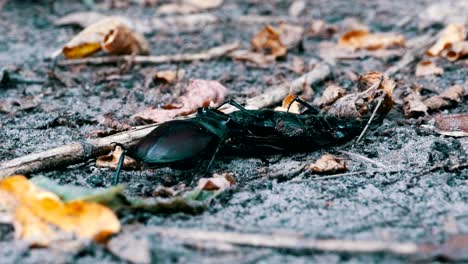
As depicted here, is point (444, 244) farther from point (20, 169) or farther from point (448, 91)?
point (448, 91)

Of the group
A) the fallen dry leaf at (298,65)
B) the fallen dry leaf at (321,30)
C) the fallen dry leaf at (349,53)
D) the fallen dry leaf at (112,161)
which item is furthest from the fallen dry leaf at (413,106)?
the fallen dry leaf at (321,30)

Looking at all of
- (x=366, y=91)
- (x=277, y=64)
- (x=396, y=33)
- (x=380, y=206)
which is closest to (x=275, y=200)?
(x=380, y=206)

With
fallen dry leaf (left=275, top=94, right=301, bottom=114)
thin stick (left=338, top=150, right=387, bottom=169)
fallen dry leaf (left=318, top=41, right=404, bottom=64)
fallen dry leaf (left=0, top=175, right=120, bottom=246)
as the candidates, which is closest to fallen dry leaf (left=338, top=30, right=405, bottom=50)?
fallen dry leaf (left=318, top=41, right=404, bottom=64)

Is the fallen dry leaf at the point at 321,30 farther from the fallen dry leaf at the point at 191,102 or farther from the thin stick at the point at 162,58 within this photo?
the fallen dry leaf at the point at 191,102

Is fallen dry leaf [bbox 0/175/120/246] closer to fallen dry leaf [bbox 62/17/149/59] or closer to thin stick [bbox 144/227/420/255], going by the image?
thin stick [bbox 144/227/420/255]

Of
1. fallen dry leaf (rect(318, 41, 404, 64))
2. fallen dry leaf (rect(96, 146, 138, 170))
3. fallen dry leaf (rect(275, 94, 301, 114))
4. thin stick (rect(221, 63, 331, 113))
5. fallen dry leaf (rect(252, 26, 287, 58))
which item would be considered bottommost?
fallen dry leaf (rect(318, 41, 404, 64))

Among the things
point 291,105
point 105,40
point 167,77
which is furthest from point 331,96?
point 105,40
